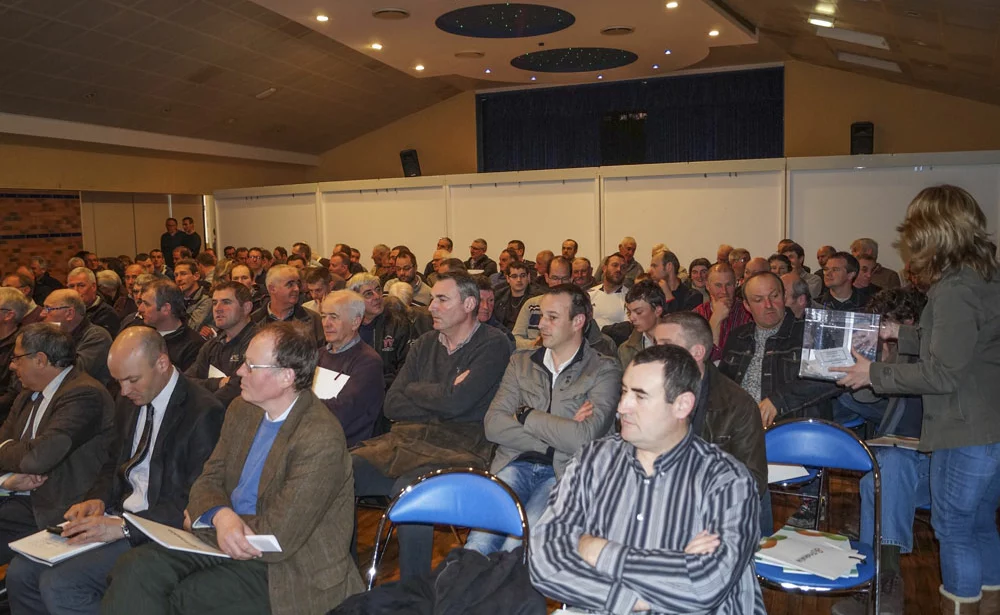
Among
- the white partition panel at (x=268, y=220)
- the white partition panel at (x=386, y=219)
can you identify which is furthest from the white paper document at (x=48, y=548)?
the white partition panel at (x=268, y=220)

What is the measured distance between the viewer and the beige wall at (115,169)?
11836 millimetres

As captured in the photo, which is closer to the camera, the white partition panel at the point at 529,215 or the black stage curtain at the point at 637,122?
the white partition panel at the point at 529,215

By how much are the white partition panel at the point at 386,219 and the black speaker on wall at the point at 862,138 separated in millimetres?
6527

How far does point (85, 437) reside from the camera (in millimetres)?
3436

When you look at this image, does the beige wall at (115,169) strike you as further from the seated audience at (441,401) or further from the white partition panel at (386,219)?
the seated audience at (441,401)

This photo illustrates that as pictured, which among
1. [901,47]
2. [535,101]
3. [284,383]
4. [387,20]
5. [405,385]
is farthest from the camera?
[535,101]

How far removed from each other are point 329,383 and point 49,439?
3.91 feet

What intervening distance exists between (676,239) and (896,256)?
277 cm

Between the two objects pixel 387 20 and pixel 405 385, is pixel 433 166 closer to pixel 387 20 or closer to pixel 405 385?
pixel 387 20

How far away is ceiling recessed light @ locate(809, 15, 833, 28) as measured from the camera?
9.64 metres

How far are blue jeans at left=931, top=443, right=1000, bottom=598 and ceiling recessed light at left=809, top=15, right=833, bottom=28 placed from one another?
8098 millimetres

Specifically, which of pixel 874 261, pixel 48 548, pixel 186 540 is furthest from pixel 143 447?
pixel 874 261

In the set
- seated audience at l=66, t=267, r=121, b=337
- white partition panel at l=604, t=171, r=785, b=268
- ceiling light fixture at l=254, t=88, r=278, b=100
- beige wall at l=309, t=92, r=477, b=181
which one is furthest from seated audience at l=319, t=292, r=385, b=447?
beige wall at l=309, t=92, r=477, b=181

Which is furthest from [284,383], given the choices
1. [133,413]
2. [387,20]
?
[387,20]
